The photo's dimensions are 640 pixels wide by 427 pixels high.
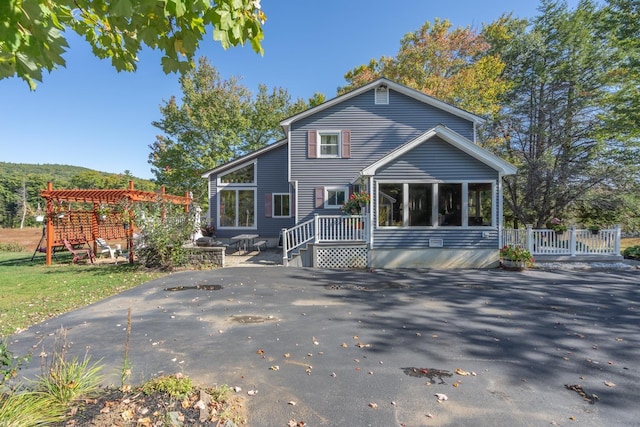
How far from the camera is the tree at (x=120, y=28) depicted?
5.68 ft

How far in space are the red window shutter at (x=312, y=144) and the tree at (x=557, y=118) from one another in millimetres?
12630

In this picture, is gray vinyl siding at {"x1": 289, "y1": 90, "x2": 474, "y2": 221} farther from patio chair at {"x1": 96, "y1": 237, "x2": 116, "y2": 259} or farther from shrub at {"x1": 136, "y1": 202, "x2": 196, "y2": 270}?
patio chair at {"x1": 96, "y1": 237, "x2": 116, "y2": 259}

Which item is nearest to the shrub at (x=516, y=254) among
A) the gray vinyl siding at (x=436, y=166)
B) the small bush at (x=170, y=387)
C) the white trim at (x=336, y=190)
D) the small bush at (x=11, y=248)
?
the gray vinyl siding at (x=436, y=166)

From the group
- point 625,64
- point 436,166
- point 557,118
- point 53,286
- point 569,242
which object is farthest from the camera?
point 557,118

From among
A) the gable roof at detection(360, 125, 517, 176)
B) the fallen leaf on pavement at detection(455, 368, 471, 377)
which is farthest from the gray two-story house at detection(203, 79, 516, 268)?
the fallen leaf on pavement at detection(455, 368, 471, 377)

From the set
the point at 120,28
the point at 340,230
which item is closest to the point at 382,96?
the point at 340,230

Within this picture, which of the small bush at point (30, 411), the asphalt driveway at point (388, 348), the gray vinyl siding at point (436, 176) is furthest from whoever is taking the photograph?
the gray vinyl siding at point (436, 176)

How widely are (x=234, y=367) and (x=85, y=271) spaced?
952 centimetres

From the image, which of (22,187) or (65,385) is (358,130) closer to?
(65,385)

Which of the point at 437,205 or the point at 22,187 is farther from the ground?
the point at 22,187

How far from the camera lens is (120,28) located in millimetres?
2445

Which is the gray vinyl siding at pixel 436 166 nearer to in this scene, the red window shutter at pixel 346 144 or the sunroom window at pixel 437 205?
the sunroom window at pixel 437 205

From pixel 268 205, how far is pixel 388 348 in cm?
1254

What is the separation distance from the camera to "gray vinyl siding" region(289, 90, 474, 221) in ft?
47.0
